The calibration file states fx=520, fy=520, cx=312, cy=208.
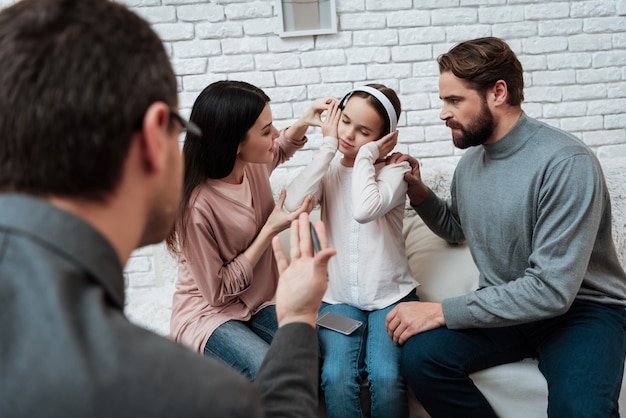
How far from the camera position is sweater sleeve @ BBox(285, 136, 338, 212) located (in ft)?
5.37

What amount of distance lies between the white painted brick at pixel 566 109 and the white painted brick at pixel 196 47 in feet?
4.88

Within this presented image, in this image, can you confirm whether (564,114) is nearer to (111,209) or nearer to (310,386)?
(310,386)

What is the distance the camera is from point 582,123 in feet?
7.68

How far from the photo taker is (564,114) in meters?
2.33

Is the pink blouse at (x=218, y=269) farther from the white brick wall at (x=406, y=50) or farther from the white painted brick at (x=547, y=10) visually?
the white painted brick at (x=547, y=10)

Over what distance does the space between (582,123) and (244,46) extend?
1.55 m

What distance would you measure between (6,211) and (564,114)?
235 cm

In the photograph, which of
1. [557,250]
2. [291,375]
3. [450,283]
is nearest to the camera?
[291,375]

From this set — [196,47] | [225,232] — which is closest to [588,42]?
[196,47]

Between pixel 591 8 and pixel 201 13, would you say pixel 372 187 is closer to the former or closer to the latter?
pixel 201 13

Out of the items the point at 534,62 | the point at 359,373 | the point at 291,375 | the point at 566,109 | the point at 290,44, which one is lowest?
the point at 359,373

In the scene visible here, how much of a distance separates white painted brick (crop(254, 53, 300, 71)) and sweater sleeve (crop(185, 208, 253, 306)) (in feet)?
3.45

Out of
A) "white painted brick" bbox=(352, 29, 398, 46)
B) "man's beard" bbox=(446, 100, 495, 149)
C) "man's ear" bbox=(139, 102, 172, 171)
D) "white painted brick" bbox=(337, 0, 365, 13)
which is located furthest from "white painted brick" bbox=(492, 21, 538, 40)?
"man's ear" bbox=(139, 102, 172, 171)

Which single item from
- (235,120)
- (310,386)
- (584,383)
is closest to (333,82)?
(235,120)
